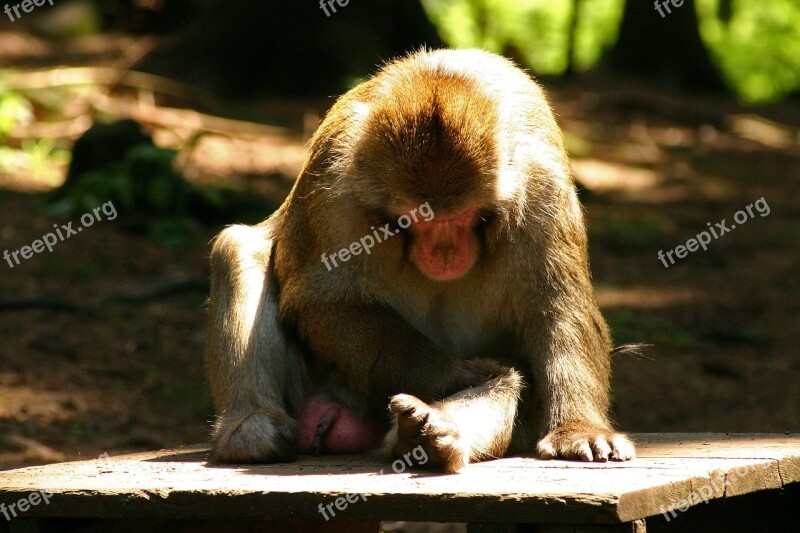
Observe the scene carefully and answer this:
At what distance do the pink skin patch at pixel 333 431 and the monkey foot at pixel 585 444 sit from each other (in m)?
0.75

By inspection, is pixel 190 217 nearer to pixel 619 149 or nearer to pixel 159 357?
pixel 159 357

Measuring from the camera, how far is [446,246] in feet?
14.2

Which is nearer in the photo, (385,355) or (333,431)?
(385,355)

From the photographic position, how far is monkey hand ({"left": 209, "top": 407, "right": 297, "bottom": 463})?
14.3 feet

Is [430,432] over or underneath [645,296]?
over

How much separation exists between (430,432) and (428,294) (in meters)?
0.92

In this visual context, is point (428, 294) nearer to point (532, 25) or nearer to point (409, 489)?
point (409, 489)

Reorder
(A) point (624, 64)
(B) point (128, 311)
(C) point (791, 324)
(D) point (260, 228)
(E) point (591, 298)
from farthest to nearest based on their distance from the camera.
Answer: (A) point (624, 64), (C) point (791, 324), (B) point (128, 311), (D) point (260, 228), (E) point (591, 298)

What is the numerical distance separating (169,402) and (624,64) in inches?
549

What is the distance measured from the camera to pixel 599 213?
1220 cm

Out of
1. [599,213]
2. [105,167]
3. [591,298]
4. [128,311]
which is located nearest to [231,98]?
[105,167]
